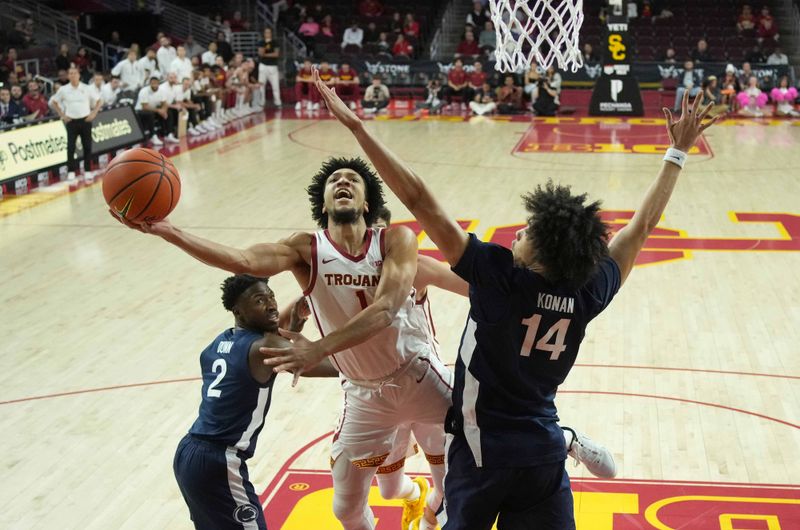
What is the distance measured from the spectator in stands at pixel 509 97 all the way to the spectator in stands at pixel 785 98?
231 inches

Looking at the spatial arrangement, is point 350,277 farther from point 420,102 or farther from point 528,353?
point 420,102

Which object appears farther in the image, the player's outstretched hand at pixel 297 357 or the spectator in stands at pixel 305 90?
the spectator in stands at pixel 305 90

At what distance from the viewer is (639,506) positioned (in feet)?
18.1

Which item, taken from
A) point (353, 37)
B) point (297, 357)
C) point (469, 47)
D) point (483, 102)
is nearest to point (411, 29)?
point (353, 37)

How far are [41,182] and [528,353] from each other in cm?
1348

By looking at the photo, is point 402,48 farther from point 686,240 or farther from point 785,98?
point 686,240

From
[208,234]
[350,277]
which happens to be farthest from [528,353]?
[208,234]

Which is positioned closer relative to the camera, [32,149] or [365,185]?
[365,185]

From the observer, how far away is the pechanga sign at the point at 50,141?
14562 millimetres

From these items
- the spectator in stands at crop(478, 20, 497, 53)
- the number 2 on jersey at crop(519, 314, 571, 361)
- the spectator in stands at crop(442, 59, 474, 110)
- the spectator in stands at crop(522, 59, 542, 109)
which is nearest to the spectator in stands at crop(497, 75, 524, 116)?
the spectator in stands at crop(522, 59, 542, 109)

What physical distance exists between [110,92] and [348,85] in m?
8.46

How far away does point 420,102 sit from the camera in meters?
26.1

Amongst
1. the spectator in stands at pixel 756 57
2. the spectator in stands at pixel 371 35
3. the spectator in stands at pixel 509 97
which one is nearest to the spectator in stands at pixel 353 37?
the spectator in stands at pixel 371 35

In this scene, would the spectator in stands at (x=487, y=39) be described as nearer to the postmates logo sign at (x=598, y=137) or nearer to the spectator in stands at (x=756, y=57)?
the postmates logo sign at (x=598, y=137)
